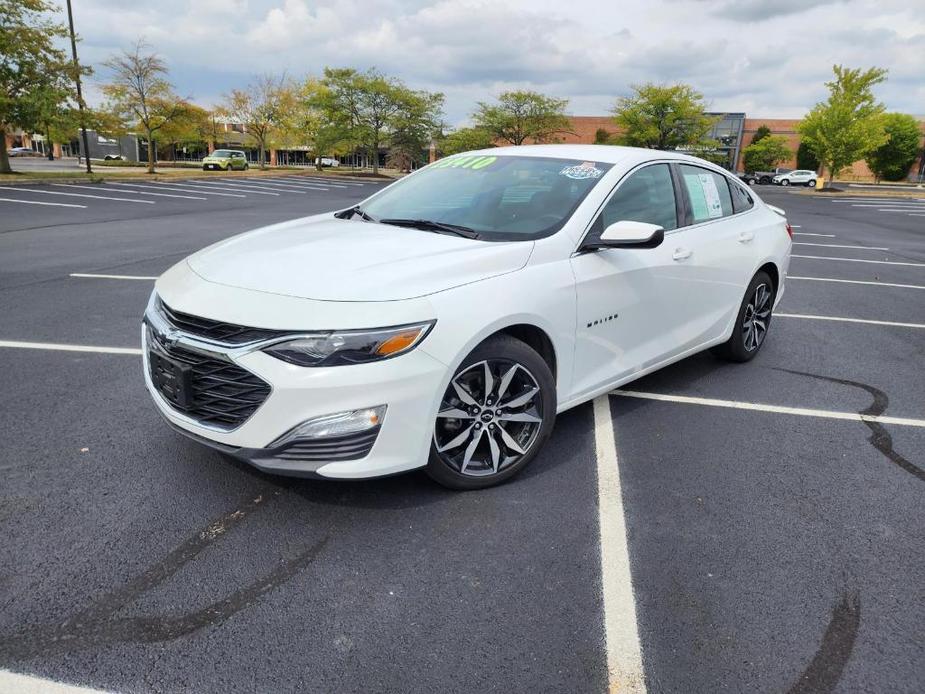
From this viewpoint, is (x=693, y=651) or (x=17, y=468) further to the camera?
(x=17, y=468)

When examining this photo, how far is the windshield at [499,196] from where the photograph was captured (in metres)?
3.58

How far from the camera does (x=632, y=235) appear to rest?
3344mm

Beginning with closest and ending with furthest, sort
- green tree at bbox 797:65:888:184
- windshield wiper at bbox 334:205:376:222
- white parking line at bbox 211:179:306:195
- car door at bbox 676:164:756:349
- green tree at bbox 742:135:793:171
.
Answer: windshield wiper at bbox 334:205:376:222
car door at bbox 676:164:756:349
white parking line at bbox 211:179:306:195
green tree at bbox 797:65:888:184
green tree at bbox 742:135:793:171

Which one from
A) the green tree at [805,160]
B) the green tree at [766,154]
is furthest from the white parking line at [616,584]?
the green tree at [805,160]

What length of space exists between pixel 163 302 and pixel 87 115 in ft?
98.9

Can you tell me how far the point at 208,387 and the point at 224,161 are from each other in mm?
49138

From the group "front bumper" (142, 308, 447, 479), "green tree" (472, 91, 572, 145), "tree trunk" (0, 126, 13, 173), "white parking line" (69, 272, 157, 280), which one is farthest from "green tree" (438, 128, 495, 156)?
"front bumper" (142, 308, 447, 479)

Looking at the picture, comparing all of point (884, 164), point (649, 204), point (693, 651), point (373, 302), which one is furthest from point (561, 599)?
point (884, 164)

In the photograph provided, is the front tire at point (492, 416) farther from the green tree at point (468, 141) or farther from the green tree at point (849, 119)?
the green tree at point (468, 141)

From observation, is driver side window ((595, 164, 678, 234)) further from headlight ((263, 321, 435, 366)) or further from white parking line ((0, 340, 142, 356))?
white parking line ((0, 340, 142, 356))

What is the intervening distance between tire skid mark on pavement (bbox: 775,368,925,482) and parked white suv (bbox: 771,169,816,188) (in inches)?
2129

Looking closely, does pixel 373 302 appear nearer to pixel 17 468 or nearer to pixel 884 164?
pixel 17 468

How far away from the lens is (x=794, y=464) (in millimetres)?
3650

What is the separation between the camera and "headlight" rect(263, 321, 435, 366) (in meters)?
2.62
